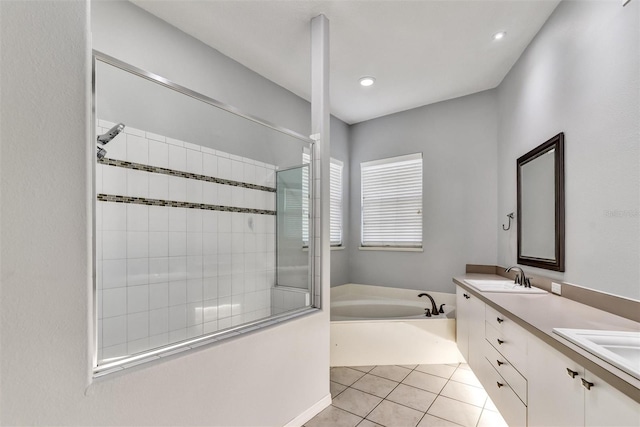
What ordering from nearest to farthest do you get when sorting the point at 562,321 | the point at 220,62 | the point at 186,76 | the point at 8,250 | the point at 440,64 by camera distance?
the point at 8,250, the point at 562,321, the point at 186,76, the point at 220,62, the point at 440,64

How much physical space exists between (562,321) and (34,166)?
7.03 ft

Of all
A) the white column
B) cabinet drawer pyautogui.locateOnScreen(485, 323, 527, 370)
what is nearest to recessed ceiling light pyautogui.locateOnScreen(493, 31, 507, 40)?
the white column

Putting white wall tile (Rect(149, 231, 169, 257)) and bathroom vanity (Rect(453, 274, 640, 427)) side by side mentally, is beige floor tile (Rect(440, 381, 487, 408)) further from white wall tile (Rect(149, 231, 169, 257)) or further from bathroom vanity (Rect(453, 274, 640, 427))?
white wall tile (Rect(149, 231, 169, 257))

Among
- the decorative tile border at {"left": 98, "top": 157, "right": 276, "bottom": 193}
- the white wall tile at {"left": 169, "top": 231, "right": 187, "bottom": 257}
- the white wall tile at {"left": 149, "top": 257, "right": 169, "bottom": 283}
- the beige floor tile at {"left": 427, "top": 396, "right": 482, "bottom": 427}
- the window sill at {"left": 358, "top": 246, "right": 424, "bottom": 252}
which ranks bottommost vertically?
the beige floor tile at {"left": 427, "top": 396, "right": 482, "bottom": 427}

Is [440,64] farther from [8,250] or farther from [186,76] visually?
[8,250]

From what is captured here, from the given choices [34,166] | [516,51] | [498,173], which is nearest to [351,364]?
[498,173]

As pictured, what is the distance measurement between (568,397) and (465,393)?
1.37 m

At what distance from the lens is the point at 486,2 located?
2.05 m

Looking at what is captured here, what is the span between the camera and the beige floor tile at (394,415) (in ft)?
6.43

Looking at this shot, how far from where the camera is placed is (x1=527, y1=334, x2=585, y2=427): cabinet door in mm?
1096

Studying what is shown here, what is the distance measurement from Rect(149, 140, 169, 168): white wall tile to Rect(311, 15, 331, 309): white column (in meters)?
0.99

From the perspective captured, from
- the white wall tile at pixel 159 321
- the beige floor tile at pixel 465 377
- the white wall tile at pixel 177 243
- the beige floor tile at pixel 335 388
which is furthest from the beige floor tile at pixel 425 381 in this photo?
the white wall tile at pixel 177 243

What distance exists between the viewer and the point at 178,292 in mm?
1947

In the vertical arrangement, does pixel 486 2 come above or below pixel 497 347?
above
